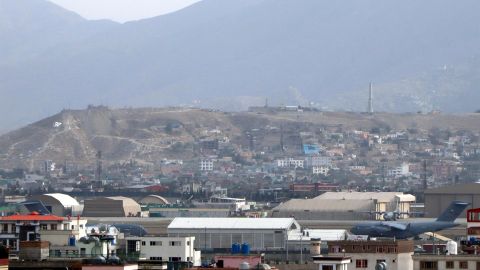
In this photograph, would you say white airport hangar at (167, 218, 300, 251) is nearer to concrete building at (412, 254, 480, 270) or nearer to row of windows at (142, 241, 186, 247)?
row of windows at (142, 241, 186, 247)

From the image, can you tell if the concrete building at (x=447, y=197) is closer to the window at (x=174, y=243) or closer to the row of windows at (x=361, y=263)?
the window at (x=174, y=243)

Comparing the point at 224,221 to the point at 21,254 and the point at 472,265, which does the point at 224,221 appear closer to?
the point at 472,265

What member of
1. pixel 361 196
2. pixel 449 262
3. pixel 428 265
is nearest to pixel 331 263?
pixel 449 262

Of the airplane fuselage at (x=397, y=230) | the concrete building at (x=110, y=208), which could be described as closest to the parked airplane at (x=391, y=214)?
the concrete building at (x=110, y=208)

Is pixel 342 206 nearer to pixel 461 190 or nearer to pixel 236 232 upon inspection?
pixel 461 190

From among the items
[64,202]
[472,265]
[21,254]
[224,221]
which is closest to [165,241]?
A: [472,265]

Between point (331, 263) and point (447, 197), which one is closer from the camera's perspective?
point (331, 263)
